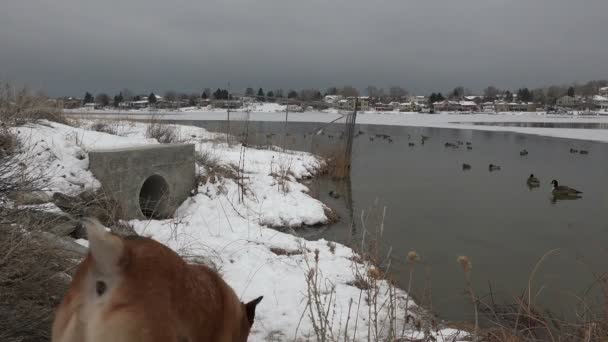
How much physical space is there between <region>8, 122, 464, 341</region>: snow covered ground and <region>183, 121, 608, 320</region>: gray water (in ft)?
2.07

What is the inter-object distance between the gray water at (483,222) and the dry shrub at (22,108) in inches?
223

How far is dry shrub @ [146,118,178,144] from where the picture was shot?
14938 mm

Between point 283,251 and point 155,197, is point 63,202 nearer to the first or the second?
point 155,197

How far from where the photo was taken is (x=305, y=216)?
33.3 ft

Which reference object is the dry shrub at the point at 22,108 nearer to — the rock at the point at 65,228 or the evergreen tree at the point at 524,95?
the rock at the point at 65,228

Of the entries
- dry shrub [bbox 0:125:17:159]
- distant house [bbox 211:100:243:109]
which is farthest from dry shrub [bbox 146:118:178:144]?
A: dry shrub [bbox 0:125:17:159]

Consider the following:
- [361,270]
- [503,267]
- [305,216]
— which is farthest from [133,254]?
[305,216]

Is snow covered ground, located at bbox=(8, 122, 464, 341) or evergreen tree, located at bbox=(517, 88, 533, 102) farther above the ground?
evergreen tree, located at bbox=(517, 88, 533, 102)

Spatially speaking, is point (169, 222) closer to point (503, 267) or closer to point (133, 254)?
point (503, 267)

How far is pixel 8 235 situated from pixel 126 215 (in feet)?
12.5

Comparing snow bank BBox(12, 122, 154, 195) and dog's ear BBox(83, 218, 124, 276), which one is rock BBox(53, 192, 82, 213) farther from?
dog's ear BBox(83, 218, 124, 276)

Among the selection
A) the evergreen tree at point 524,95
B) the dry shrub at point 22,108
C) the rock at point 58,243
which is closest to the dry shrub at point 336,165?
the dry shrub at point 22,108

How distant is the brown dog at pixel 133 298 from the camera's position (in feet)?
3.31

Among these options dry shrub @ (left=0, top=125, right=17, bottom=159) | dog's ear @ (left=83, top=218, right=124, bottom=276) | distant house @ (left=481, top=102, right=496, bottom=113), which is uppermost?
distant house @ (left=481, top=102, right=496, bottom=113)
